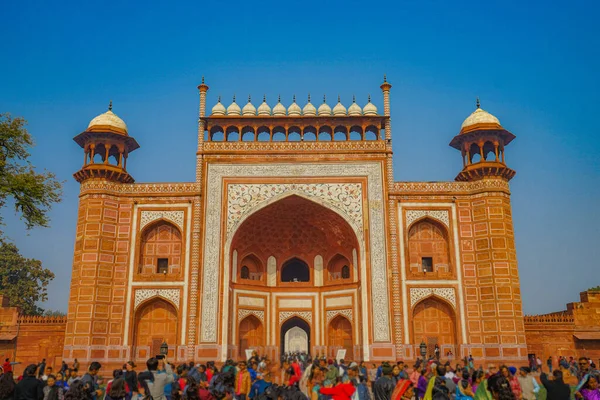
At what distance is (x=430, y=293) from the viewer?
71.5 ft

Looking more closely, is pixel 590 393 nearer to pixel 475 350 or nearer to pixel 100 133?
pixel 475 350

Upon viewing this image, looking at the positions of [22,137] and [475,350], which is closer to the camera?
[22,137]

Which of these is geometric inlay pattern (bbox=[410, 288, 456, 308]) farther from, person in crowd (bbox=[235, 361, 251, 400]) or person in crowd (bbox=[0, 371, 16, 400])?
person in crowd (bbox=[0, 371, 16, 400])

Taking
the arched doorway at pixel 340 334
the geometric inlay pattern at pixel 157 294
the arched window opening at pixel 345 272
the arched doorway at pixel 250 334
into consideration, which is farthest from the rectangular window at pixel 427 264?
the geometric inlay pattern at pixel 157 294

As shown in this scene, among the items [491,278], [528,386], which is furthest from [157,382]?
[491,278]

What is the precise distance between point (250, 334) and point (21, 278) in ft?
63.5

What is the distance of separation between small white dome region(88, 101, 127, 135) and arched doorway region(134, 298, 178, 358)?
24.0 ft

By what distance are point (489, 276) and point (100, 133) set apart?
16.3m

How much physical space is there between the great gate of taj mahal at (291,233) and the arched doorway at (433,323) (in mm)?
55

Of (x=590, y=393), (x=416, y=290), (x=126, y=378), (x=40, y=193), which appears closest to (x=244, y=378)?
(x=126, y=378)

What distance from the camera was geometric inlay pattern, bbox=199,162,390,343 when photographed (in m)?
21.3

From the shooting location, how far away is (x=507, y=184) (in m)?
22.7

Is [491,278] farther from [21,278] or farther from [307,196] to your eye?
[21,278]

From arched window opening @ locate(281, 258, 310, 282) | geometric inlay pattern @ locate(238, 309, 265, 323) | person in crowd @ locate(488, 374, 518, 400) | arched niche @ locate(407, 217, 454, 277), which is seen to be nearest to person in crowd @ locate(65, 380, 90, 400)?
person in crowd @ locate(488, 374, 518, 400)
